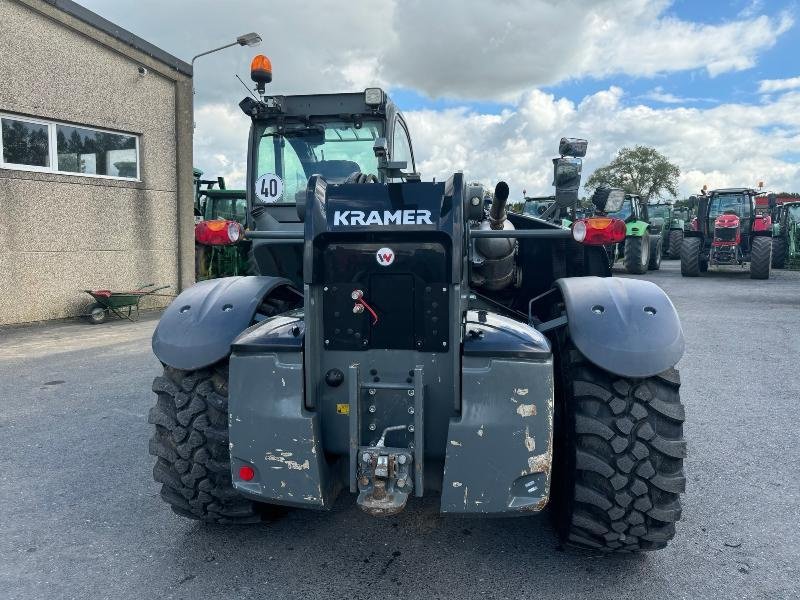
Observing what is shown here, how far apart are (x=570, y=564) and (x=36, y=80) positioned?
34.1ft

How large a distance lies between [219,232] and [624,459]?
240 cm

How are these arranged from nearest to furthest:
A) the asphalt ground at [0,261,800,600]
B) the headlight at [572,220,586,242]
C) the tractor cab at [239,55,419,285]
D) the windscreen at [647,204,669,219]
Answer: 1. the asphalt ground at [0,261,800,600]
2. the headlight at [572,220,586,242]
3. the tractor cab at [239,55,419,285]
4. the windscreen at [647,204,669,219]

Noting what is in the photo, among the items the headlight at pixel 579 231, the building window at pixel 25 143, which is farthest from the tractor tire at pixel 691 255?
the headlight at pixel 579 231

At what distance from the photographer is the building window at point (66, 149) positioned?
9325 mm

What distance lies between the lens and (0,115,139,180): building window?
30.6 feet

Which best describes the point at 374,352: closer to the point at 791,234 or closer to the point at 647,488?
the point at 647,488

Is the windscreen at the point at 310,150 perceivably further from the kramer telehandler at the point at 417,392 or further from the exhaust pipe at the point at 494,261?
the kramer telehandler at the point at 417,392

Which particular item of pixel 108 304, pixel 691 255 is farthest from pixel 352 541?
pixel 691 255

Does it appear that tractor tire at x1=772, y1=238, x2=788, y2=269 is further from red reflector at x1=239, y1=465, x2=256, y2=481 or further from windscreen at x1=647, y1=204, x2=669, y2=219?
red reflector at x1=239, y1=465, x2=256, y2=481

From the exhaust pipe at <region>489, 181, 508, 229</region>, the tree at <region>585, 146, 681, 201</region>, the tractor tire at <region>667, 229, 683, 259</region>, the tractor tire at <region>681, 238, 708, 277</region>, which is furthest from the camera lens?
the tree at <region>585, 146, 681, 201</region>

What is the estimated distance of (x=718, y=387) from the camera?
5.81 m

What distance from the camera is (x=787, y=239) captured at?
63.8 feet

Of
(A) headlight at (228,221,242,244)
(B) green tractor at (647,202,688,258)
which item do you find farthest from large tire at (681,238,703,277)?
(A) headlight at (228,221,242,244)

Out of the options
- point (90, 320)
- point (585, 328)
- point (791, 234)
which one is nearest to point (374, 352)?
point (585, 328)
